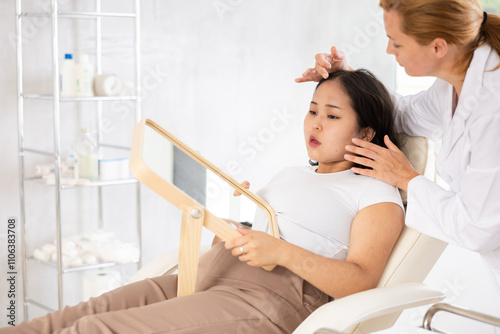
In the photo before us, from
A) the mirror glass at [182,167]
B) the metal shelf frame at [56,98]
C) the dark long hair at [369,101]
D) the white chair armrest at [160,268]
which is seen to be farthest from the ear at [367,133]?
the metal shelf frame at [56,98]

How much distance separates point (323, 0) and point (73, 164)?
1546 mm

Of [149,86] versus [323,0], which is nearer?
[149,86]

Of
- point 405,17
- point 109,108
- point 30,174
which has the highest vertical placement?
point 405,17

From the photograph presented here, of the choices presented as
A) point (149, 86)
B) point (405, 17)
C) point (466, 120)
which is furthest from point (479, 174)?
point (149, 86)

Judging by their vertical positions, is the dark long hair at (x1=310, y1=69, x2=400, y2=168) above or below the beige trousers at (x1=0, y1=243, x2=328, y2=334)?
above

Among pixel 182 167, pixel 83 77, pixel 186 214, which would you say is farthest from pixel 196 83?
pixel 186 214

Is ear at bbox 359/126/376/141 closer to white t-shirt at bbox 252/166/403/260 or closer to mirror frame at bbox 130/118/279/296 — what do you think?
white t-shirt at bbox 252/166/403/260

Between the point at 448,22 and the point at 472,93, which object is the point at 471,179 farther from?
the point at 448,22

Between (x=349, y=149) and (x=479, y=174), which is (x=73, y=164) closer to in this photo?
(x=349, y=149)

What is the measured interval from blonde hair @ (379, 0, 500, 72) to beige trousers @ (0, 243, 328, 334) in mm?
618

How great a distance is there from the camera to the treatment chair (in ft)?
4.13

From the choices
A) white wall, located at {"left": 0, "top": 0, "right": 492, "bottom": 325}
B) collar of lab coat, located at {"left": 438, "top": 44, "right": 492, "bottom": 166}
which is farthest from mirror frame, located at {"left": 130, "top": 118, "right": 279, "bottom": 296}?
white wall, located at {"left": 0, "top": 0, "right": 492, "bottom": 325}

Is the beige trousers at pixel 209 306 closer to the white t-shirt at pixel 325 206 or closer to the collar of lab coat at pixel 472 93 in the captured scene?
the white t-shirt at pixel 325 206

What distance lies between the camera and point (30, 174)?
257 centimetres
